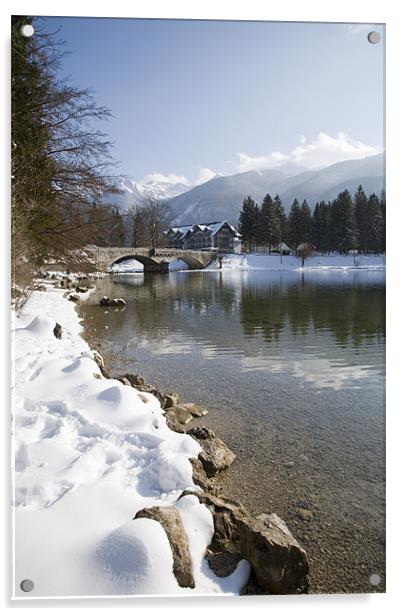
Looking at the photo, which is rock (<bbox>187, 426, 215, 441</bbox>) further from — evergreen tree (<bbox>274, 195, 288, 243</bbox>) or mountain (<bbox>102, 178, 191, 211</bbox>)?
evergreen tree (<bbox>274, 195, 288, 243</bbox>)

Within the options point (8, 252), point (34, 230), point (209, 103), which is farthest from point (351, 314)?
point (8, 252)

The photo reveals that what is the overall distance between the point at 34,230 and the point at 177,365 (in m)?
2.07

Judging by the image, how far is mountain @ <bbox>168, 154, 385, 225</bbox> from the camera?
251 cm

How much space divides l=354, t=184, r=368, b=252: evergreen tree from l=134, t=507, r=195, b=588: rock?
1.98 meters

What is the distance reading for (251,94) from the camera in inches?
95.4

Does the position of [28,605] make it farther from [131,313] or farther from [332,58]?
[131,313]

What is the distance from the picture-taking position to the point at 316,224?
11.4 feet

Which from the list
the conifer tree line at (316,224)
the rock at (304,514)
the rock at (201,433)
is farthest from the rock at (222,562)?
the conifer tree line at (316,224)

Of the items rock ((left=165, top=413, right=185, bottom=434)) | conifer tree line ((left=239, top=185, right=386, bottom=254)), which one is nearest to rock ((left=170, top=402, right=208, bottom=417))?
rock ((left=165, top=413, right=185, bottom=434))

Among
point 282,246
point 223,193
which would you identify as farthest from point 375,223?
point 282,246

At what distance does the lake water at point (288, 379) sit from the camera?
2035mm

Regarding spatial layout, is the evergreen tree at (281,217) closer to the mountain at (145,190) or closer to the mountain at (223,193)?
the mountain at (223,193)

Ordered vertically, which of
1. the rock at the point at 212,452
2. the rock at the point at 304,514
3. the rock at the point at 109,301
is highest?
the rock at the point at 109,301
